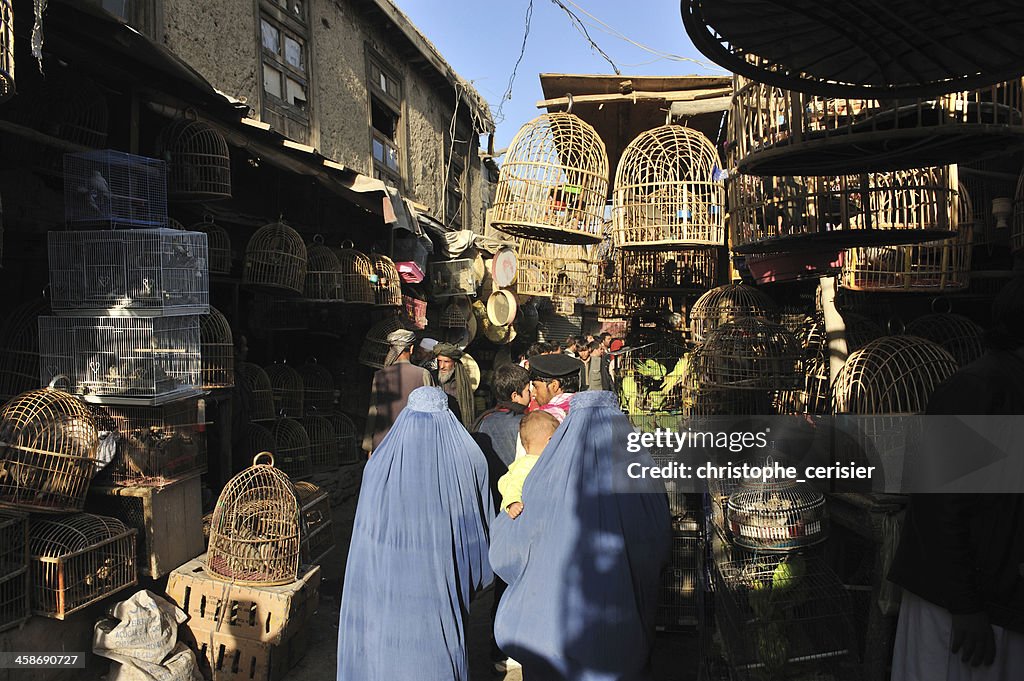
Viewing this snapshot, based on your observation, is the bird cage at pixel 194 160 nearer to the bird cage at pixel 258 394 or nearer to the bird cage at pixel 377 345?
the bird cage at pixel 258 394

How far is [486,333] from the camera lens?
1256cm

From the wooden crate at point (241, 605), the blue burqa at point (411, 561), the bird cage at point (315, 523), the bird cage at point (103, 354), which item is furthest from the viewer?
the bird cage at point (315, 523)

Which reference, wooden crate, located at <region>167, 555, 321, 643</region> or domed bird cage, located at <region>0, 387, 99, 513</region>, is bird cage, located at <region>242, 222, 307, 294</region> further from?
Answer: wooden crate, located at <region>167, 555, 321, 643</region>

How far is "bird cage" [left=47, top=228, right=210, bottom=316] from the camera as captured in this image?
4.15 m

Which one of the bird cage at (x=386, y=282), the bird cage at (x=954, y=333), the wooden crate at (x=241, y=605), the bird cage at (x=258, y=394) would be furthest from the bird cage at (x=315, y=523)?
the bird cage at (x=954, y=333)

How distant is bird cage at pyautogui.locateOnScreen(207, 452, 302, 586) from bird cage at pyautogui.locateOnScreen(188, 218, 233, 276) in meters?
2.24

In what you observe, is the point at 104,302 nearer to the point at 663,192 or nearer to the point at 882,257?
the point at 663,192

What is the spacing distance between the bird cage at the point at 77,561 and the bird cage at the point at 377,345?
176 inches

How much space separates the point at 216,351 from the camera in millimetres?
5113

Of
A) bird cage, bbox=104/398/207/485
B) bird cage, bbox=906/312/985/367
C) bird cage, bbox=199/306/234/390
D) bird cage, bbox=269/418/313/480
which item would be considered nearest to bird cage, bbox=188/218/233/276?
bird cage, bbox=199/306/234/390

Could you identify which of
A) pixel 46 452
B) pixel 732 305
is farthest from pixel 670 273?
pixel 46 452

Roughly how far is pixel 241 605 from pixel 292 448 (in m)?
2.90

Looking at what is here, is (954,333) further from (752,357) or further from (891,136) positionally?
(891,136)

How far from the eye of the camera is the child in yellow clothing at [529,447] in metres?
3.04
